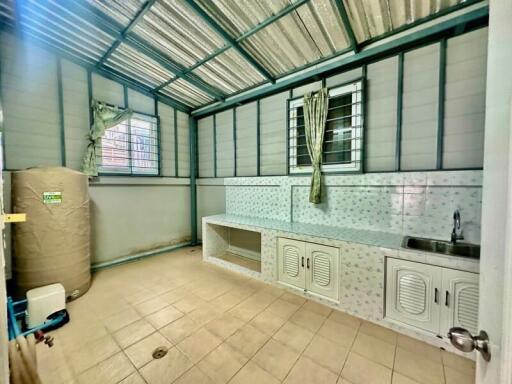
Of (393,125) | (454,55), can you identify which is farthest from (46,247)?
(454,55)

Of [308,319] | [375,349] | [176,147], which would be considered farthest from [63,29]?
[375,349]

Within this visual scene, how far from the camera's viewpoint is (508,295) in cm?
52

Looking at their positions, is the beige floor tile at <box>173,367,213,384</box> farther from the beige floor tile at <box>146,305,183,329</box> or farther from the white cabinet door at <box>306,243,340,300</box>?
the white cabinet door at <box>306,243,340,300</box>

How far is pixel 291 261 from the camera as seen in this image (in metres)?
2.68

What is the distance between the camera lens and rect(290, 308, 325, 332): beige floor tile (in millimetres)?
2068

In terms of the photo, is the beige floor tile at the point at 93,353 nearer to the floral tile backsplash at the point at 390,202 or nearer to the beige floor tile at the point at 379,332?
the beige floor tile at the point at 379,332

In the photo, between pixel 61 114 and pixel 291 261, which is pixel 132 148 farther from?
pixel 291 261

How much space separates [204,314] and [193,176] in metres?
3.13

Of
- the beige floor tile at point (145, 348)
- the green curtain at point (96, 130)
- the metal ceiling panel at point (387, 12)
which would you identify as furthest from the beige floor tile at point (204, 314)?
the metal ceiling panel at point (387, 12)

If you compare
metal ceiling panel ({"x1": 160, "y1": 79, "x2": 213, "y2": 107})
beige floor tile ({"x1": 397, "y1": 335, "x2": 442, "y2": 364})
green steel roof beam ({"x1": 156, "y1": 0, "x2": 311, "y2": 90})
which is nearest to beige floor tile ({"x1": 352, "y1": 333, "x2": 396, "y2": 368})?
beige floor tile ({"x1": 397, "y1": 335, "x2": 442, "y2": 364})

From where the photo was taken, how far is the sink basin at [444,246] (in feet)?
6.75

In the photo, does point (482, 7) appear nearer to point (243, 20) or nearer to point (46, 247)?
point (243, 20)

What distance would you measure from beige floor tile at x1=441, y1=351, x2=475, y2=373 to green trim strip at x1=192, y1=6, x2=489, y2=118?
296 cm

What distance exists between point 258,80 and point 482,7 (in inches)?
99.5
